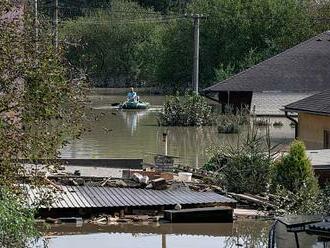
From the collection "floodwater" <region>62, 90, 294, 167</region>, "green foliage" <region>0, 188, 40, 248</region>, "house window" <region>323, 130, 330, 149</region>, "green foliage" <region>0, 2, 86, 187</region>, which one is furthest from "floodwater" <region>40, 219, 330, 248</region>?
"house window" <region>323, 130, 330, 149</region>

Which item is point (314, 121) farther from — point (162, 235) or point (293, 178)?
point (162, 235)

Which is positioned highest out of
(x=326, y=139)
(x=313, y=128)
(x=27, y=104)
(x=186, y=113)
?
(x=186, y=113)

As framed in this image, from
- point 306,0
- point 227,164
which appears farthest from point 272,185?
point 306,0

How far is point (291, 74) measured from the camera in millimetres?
57781

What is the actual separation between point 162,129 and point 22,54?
37.2m

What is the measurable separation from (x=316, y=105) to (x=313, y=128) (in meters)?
0.87

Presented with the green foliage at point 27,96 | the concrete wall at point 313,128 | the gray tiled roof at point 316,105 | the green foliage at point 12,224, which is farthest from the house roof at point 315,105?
the green foliage at point 12,224

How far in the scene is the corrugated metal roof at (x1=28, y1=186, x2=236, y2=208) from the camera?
66.8ft

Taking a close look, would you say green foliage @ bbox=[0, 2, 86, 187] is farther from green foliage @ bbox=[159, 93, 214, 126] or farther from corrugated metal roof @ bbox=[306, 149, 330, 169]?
green foliage @ bbox=[159, 93, 214, 126]

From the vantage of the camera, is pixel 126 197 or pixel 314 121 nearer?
pixel 126 197

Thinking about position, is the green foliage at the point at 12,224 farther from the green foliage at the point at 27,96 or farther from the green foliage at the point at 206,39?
the green foliage at the point at 206,39

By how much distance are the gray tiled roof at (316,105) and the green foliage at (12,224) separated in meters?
20.3

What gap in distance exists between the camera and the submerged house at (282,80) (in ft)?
185

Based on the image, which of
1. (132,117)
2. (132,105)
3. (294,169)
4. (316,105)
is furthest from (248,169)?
(132,105)
